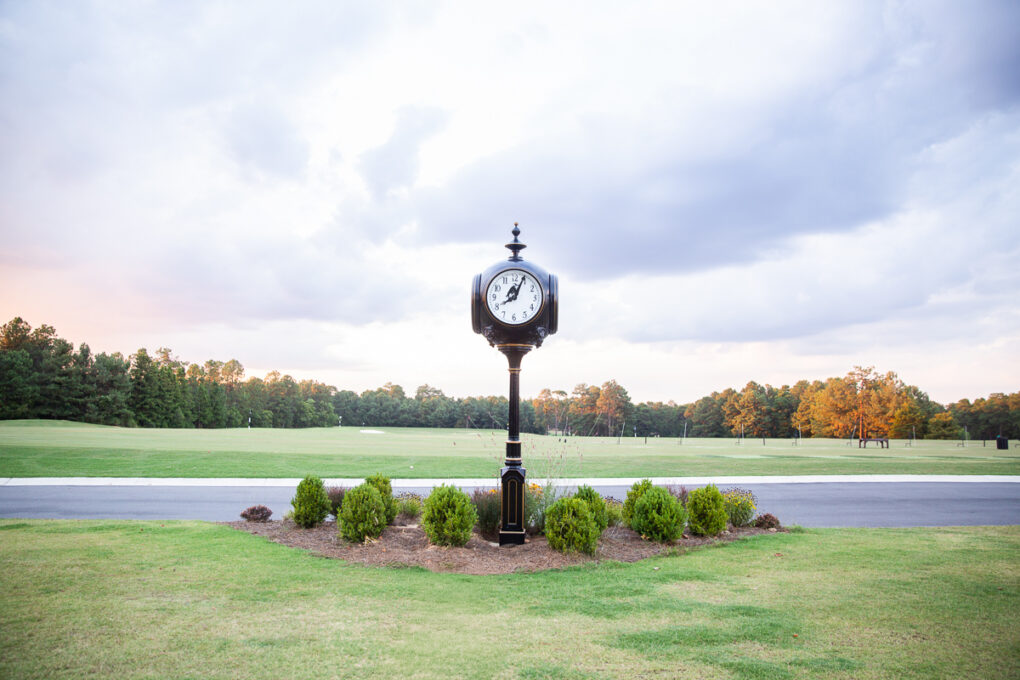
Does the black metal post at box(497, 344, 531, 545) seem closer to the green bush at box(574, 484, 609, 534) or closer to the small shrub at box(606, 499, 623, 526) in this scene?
the green bush at box(574, 484, 609, 534)

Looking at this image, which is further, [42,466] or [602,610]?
[42,466]

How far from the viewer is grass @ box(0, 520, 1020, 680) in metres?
4.20

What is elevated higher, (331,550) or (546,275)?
(546,275)

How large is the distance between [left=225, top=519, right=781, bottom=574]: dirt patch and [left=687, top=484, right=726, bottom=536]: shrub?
15 cm

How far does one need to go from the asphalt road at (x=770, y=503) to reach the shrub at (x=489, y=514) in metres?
4.36

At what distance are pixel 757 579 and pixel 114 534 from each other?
27.9ft

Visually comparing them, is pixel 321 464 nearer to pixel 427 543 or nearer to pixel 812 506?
pixel 427 543

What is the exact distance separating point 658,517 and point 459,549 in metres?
2.80

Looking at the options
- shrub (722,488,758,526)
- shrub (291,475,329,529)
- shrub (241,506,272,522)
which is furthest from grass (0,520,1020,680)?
shrub (722,488,758,526)

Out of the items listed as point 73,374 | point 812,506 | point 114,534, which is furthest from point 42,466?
point 73,374

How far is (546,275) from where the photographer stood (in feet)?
29.7

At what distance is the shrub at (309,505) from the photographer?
922 cm

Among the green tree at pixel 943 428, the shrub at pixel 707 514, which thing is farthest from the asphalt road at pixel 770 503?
the green tree at pixel 943 428

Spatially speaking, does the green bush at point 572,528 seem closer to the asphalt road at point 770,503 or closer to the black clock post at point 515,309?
the black clock post at point 515,309
